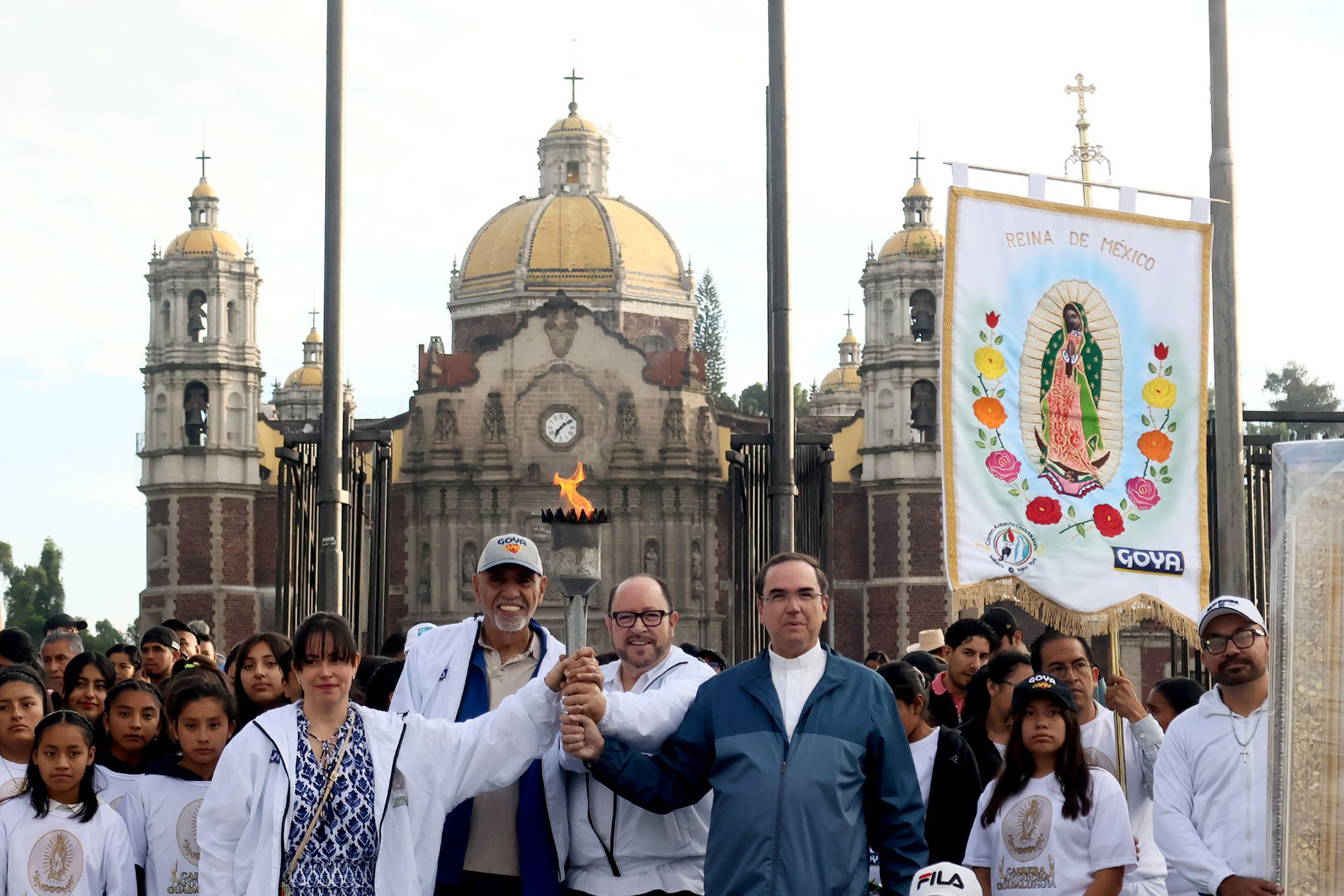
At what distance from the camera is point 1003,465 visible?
838cm

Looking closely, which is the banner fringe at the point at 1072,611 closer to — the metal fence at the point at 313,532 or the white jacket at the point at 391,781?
the white jacket at the point at 391,781

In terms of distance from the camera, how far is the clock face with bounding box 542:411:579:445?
4116cm

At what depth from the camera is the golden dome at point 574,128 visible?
55.5 m

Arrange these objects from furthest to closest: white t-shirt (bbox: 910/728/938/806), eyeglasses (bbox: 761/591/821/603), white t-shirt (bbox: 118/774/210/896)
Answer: white t-shirt (bbox: 910/728/938/806), white t-shirt (bbox: 118/774/210/896), eyeglasses (bbox: 761/591/821/603)

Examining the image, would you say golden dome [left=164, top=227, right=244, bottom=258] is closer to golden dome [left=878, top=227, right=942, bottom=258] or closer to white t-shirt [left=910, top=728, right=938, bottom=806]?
golden dome [left=878, top=227, right=942, bottom=258]

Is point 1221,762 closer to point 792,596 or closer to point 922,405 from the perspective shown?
point 792,596

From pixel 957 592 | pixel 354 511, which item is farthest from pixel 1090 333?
pixel 354 511

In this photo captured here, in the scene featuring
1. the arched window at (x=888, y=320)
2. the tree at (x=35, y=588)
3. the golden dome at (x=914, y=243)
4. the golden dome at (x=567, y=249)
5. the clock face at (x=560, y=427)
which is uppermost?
the golden dome at (x=567, y=249)

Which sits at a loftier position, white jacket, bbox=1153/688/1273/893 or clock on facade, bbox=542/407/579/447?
clock on facade, bbox=542/407/579/447

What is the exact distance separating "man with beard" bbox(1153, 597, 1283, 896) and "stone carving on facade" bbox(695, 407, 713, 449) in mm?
36188

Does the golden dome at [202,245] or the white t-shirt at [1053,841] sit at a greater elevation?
the golden dome at [202,245]

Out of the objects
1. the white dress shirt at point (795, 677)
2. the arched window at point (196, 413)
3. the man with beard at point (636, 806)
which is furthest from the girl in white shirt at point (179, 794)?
the arched window at point (196, 413)

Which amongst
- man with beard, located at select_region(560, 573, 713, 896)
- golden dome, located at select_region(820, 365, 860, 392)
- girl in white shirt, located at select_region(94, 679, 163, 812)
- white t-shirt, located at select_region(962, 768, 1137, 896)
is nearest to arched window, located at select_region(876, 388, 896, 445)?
golden dome, located at select_region(820, 365, 860, 392)

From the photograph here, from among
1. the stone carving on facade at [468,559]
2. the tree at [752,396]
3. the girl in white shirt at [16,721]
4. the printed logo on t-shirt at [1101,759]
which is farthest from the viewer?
the tree at [752,396]
